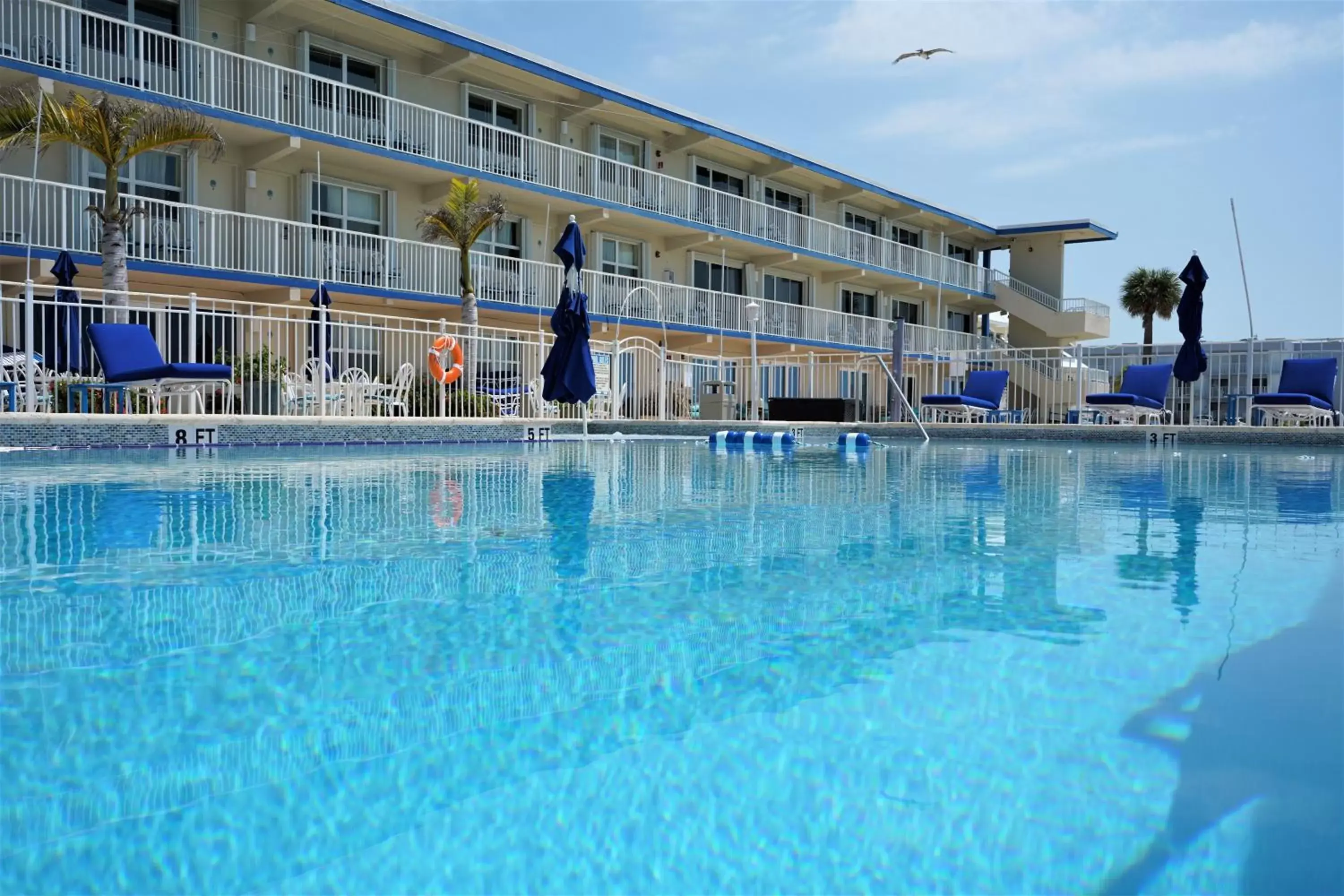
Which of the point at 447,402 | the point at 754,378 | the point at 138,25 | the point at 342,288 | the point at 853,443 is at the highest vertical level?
the point at 138,25

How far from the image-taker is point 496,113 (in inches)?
840

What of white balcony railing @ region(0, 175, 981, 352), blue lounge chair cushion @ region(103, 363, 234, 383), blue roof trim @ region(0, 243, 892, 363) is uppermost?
white balcony railing @ region(0, 175, 981, 352)

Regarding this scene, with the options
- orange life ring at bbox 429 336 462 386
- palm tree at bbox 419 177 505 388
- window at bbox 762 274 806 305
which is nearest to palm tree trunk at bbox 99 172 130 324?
orange life ring at bbox 429 336 462 386

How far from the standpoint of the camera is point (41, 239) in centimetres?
1431

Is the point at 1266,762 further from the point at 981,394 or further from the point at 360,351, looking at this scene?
the point at 360,351

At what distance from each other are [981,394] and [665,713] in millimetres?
16333

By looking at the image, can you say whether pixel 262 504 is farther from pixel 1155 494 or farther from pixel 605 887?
pixel 1155 494

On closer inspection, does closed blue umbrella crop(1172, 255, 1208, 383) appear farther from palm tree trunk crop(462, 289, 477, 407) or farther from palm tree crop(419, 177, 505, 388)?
palm tree crop(419, 177, 505, 388)

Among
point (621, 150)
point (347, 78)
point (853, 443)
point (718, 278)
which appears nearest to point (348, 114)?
point (347, 78)

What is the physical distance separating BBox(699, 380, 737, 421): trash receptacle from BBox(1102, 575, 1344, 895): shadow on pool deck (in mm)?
14569

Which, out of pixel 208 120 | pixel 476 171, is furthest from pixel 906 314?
pixel 208 120

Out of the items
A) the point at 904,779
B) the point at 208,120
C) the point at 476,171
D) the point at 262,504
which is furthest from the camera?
the point at 476,171

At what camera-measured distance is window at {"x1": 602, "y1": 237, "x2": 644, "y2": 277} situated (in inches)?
928

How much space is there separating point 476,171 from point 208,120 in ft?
16.3
